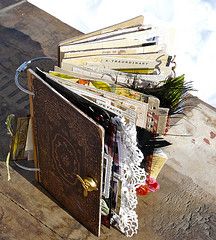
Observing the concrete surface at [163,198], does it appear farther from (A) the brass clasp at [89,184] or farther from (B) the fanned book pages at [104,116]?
(A) the brass clasp at [89,184]

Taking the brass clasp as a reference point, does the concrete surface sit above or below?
below

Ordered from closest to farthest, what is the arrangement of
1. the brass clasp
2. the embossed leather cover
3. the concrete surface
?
1. the embossed leather cover
2. the brass clasp
3. the concrete surface

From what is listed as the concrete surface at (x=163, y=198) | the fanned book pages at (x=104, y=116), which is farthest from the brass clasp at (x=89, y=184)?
the concrete surface at (x=163, y=198)

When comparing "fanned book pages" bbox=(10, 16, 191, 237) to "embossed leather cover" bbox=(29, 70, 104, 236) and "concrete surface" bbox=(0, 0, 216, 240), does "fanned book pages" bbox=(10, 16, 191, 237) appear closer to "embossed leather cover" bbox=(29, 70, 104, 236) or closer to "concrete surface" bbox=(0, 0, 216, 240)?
"embossed leather cover" bbox=(29, 70, 104, 236)

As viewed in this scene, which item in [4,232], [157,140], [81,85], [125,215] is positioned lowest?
[4,232]

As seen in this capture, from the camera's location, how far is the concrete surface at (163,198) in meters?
3.16

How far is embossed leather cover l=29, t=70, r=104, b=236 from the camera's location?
8.60 feet

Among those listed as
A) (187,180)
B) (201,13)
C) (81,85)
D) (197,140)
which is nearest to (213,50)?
(201,13)

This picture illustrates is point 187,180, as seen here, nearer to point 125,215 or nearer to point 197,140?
point 197,140

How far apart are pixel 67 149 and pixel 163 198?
0.90 meters

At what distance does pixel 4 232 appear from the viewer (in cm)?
312

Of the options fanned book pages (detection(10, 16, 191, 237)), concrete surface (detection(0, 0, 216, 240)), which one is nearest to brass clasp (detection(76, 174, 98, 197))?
fanned book pages (detection(10, 16, 191, 237))

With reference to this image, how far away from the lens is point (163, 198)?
134 inches

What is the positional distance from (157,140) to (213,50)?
2454 millimetres
